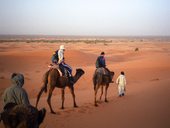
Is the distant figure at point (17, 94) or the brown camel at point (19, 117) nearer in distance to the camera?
the brown camel at point (19, 117)

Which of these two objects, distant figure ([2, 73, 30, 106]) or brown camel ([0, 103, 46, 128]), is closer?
brown camel ([0, 103, 46, 128])

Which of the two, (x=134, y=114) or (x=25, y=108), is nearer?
(x=25, y=108)

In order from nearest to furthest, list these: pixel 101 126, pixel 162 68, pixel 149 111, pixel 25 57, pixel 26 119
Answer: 1. pixel 26 119
2. pixel 101 126
3. pixel 149 111
4. pixel 162 68
5. pixel 25 57

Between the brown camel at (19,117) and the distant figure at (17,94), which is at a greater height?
the distant figure at (17,94)

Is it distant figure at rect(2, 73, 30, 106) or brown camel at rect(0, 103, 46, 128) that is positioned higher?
distant figure at rect(2, 73, 30, 106)

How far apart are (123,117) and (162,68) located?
768 inches

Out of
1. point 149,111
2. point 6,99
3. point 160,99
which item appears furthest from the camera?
point 160,99

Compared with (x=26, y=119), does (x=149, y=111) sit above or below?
below

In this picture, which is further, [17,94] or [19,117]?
[17,94]

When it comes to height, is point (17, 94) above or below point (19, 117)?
above

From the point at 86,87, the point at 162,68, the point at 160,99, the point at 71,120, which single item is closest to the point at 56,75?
the point at 71,120

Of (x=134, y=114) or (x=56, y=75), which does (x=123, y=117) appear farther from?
(x=56, y=75)

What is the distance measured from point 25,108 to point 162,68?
81.8ft

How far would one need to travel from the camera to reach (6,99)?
6.82 meters
